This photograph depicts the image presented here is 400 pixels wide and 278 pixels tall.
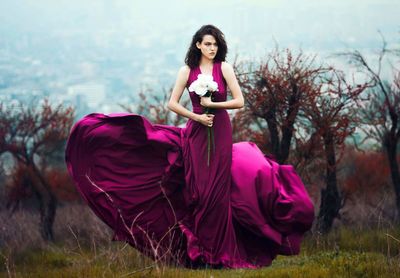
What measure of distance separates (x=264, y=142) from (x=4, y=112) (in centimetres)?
868

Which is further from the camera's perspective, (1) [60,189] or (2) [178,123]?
(1) [60,189]

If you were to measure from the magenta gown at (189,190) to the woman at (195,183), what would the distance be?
1 cm

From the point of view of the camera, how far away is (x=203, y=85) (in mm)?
7918

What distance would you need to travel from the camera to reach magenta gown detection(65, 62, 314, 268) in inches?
321

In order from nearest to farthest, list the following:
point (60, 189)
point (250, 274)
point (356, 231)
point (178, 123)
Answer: point (250, 274)
point (356, 231)
point (178, 123)
point (60, 189)

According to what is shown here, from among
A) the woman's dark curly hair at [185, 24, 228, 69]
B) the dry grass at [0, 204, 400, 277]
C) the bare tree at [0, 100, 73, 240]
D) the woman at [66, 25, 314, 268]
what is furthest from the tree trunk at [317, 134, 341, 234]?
the bare tree at [0, 100, 73, 240]

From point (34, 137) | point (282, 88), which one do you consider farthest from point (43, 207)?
point (282, 88)

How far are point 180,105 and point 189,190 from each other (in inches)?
36.5

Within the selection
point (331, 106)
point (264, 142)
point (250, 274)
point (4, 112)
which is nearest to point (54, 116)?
point (4, 112)

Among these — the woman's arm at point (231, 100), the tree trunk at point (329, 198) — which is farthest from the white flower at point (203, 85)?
the tree trunk at point (329, 198)

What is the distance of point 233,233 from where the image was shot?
8.30 metres

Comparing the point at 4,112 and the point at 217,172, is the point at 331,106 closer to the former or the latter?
the point at 217,172

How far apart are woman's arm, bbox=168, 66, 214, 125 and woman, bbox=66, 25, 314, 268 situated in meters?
0.01

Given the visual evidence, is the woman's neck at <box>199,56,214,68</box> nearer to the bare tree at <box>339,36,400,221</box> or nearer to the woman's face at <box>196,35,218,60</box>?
the woman's face at <box>196,35,218,60</box>
